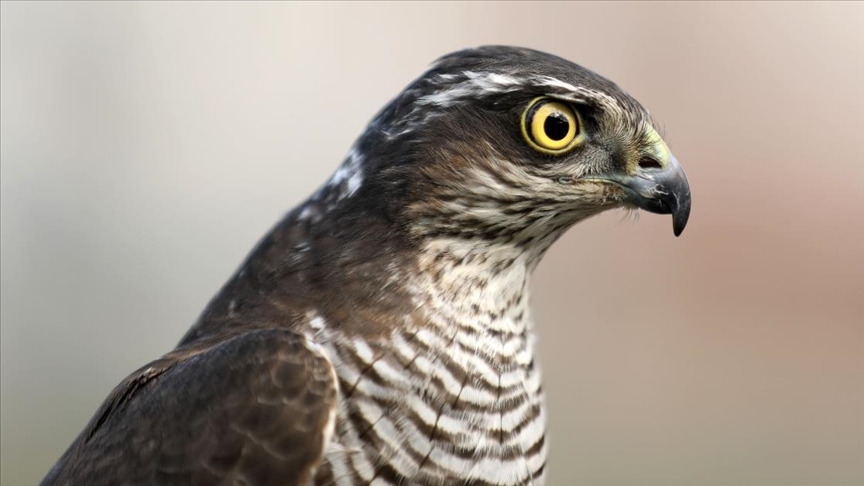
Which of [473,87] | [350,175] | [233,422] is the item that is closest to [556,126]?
[473,87]

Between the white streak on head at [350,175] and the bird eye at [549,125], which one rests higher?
the white streak on head at [350,175]

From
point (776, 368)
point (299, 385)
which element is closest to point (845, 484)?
point (776, 368)

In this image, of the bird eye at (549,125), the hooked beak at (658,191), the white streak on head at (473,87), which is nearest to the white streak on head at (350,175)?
the white streak on head at (473,87)

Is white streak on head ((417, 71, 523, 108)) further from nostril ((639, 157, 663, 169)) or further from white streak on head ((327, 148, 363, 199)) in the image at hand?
nostril ((639, 157, 663, 169))

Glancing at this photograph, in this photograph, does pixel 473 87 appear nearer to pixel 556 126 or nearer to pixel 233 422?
pixel 556 126

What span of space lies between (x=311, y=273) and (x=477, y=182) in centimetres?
52

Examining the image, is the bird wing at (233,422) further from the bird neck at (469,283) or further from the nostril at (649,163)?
the nostril at (649,163)

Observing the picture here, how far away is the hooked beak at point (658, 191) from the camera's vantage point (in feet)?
9.39

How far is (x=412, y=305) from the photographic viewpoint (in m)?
2.71

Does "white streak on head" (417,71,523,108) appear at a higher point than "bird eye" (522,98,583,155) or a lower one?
higher

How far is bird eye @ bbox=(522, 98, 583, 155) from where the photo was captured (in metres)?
2.77

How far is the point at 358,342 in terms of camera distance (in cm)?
265

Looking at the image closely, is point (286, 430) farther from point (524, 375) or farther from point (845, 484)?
point (845, 484)

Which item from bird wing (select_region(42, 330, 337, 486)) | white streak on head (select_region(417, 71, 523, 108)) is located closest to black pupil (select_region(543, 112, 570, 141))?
white streak on head (select_region(417, 71, 523, 108))
